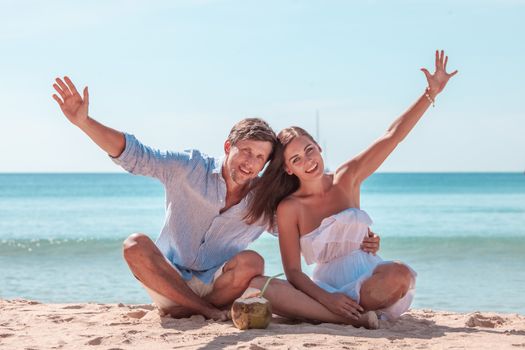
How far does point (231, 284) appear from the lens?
5254 mm

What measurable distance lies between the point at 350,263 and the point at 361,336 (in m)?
0.69

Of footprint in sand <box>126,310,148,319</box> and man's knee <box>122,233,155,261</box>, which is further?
footprint in sand <box>126,310,148,319</box>

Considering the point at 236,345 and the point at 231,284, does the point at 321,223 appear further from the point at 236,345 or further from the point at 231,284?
the point at 236,345

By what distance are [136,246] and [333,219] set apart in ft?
4.45

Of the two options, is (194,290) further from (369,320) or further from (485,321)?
(485,321)

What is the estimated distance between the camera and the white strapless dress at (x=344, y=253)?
5219 mm

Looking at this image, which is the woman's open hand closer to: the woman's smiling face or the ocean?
the woman's smiling face

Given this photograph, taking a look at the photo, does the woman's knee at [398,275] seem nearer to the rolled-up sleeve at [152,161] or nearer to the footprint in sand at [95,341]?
the rolled-up sleeve at [152,161]

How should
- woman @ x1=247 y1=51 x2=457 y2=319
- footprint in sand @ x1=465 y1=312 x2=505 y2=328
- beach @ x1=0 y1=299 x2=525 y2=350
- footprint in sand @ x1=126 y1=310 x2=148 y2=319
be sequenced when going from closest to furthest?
beach @ x1=0 y1=299 x2=525 y2=350 → woman @ x1=247 y1=51 x2=457 y2=319 → footprint in sand @ x1=465 y1=312 x2=505 y2=328 → footprint in sand @ x1=126 y1=310 x2=148 y2=319

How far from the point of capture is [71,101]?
4.76 m

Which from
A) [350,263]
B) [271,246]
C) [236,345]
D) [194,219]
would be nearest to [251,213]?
[194,219]

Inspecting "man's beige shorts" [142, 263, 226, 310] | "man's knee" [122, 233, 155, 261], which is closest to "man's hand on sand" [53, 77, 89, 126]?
"man's knee" [122, 233, 155, 261]

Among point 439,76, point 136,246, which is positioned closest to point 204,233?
point 136,246

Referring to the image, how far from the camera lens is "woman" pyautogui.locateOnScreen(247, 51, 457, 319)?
5.11 meters
